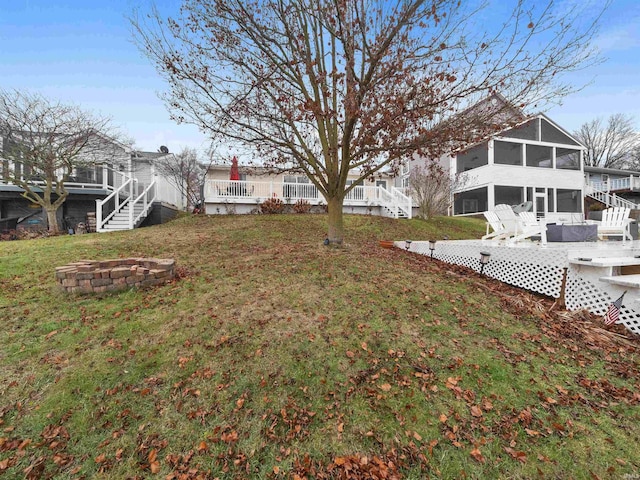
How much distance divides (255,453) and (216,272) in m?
3.81

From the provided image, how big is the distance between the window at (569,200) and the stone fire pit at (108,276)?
2443cm

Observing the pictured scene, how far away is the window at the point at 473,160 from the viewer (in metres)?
17.9

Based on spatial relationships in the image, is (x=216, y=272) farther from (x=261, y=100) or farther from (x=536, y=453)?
(x=536, y=453)

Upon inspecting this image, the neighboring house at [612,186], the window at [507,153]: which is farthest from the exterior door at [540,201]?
the neighboring house at [612,186]

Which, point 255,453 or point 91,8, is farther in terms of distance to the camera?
point 91,8

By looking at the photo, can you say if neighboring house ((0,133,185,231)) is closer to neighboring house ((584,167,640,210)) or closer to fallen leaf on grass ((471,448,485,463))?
fallen leaf on grass ((471,448,485,463))

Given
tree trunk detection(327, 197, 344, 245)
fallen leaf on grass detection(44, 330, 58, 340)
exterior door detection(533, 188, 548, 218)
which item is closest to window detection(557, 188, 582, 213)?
exterior door detection(533, 188, 548, 218)

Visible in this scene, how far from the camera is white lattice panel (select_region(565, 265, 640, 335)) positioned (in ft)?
13.2

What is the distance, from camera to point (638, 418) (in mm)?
2414

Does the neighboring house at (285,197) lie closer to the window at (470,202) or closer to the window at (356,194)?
the window at (356,194)

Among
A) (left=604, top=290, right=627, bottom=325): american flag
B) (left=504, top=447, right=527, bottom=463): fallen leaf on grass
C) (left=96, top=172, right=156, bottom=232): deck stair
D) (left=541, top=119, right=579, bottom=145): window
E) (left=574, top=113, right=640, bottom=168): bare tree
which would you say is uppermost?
(left=574, top=113, right=640, bottom=168): bare tree

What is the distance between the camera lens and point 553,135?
62.1ft

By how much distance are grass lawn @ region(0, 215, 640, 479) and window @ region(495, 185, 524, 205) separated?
1536 centimetres

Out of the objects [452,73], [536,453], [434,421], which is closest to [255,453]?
[434,421]
